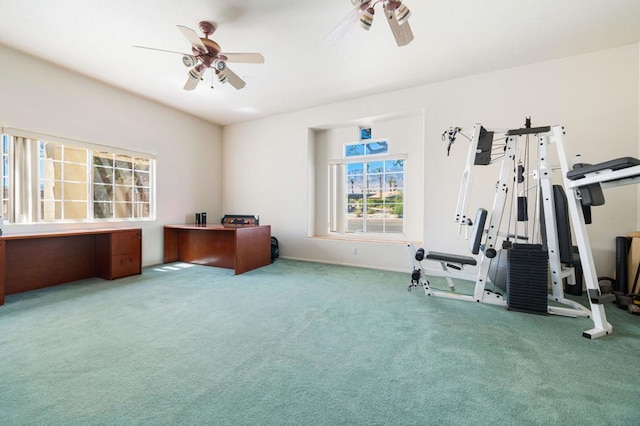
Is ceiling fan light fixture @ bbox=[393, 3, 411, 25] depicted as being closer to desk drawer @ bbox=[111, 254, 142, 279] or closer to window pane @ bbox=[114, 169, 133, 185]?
desk drawer @ bbox=[111, 254, 142, 279]

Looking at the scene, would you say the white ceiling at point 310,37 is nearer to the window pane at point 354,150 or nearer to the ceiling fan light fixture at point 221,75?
the ceiling fan light fixture at point 221,75

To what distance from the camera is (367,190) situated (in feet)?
16.3

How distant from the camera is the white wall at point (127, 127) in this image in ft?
10.7

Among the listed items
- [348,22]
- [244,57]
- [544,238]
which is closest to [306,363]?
[348,22]

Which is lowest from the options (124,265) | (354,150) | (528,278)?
(124,265)

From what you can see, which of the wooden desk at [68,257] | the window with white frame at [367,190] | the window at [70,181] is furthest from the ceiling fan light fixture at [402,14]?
the window at [70,181]

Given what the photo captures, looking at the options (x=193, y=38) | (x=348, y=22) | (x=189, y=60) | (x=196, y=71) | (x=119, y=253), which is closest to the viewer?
(x=348, y=22)

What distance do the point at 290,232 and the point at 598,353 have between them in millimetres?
4359

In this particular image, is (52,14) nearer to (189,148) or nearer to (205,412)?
(189,148)

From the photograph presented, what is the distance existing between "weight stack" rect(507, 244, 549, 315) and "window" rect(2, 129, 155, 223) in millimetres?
5489

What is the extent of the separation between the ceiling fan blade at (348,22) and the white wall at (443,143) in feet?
7.67

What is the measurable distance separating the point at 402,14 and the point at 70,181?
481cm

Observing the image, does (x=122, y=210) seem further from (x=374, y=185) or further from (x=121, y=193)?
(x=374, y=185)

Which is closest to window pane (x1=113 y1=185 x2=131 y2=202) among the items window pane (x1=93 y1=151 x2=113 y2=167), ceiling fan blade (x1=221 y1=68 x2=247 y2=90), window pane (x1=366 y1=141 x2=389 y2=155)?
window pane (x1=93 y1=151 x2=113 y2=167)
